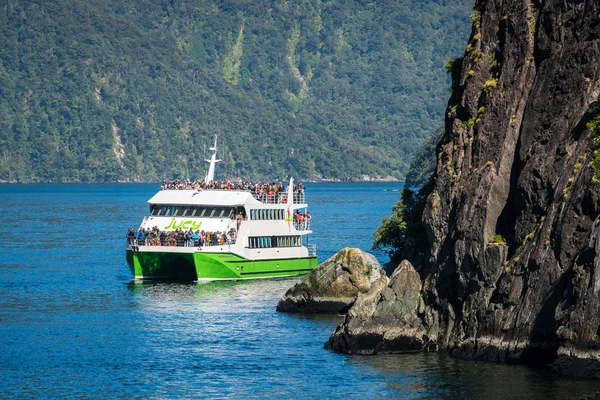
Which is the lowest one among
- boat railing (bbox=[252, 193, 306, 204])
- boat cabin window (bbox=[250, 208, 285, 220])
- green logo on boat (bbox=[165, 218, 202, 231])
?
green logo on boat (bbox=[165, 218, 202, 231])

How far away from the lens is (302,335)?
2402 inches

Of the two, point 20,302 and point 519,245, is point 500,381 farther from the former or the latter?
point 20,302

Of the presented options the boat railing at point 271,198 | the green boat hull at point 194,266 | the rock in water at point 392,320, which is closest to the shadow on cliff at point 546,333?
the rock in water at point 392,320

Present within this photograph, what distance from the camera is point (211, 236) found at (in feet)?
271

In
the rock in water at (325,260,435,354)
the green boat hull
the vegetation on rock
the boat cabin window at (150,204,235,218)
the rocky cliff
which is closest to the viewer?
the rocky cliff

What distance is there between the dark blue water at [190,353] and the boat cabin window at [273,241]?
2627mm

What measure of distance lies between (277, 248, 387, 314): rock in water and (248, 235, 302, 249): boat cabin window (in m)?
17.2

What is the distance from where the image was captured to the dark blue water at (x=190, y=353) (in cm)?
4856

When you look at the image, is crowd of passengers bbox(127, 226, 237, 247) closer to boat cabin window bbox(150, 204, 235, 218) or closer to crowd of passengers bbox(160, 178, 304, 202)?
boat cabin window bbox(150, 204, 235, 218)

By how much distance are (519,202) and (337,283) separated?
19.0 m

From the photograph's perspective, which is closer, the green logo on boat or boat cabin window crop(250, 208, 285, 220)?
the green logo on boat

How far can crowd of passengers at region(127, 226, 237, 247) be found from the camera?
82.1 metres

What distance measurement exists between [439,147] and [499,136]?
20.2 feet

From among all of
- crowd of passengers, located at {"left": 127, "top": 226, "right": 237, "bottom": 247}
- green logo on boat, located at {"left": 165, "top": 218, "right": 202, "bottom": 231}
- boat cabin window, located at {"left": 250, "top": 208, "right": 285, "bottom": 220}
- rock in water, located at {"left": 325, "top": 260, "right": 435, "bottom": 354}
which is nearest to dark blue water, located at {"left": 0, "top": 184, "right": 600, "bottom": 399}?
rock in water, located at {"left": 325, "top": 260, "right": 435, "bottom": 354}
